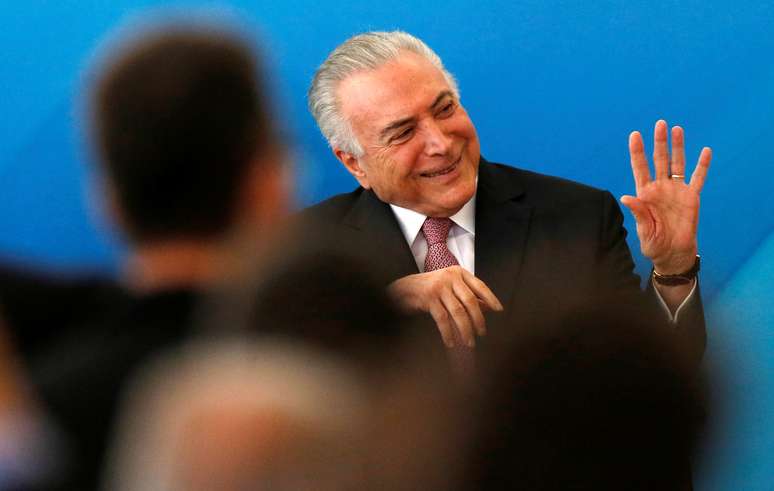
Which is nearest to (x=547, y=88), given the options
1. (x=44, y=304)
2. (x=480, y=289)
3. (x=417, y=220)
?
(x=417, y=220)

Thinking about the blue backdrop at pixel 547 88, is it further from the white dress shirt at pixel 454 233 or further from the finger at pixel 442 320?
the finger at pixel 442 320

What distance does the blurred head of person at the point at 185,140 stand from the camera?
0.56 metres

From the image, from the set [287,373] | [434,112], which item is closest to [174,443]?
[287,373]

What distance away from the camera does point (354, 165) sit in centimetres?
180

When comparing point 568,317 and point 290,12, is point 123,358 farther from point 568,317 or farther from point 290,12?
point 290,12

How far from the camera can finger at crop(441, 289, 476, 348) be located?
1.37m

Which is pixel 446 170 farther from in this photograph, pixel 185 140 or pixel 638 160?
pixel 185 140

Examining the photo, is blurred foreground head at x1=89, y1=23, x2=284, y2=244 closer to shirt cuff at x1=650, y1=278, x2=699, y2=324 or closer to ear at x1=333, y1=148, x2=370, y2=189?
shirt cuff at x1=650, y1=278, x2=699, y2=324

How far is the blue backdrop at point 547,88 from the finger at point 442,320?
586 millimetres

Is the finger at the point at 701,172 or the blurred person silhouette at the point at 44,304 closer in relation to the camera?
the blurred person silhouette at the point at 44,304

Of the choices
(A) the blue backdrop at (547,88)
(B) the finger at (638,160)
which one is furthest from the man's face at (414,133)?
(B) the finger at (638,160)

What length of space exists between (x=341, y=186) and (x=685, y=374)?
59.2 inches

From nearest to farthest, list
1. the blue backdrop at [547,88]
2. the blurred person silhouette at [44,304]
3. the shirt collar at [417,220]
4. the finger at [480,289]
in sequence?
the blurred person silhouette at [44,304] < the finger at [480,289] < the shirt collar at [417,220] < the blue backdrop at [547,88]

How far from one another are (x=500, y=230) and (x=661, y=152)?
1.08 feet
